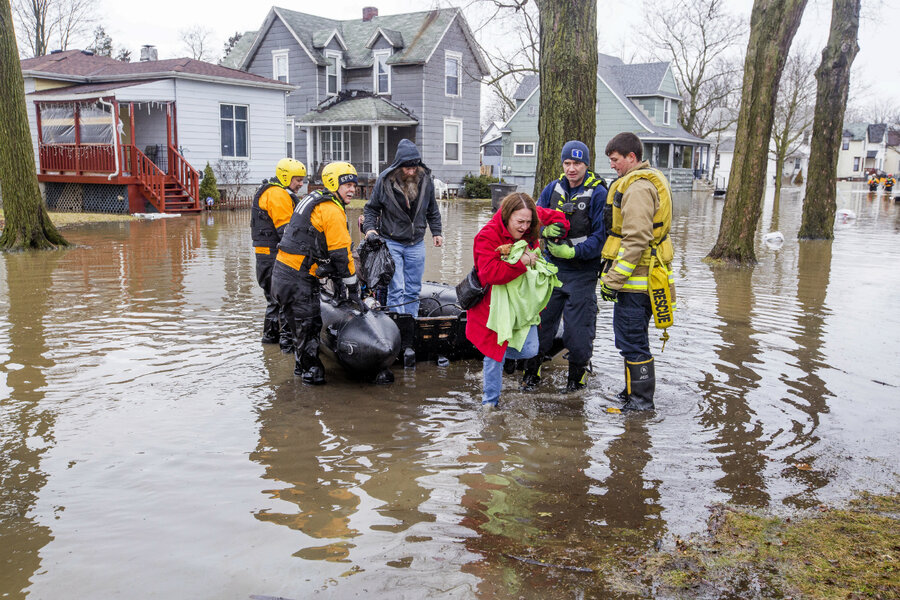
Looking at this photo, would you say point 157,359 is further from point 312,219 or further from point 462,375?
point 462,375

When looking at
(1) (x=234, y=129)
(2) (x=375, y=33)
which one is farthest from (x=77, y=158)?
(2) (x=375, y=33)

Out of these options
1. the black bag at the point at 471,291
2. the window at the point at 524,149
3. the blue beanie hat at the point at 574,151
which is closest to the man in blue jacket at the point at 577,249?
the blue beanie hat at the point at 574,151

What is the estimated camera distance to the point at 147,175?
21.6 m

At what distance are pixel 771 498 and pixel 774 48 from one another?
34.7 ft

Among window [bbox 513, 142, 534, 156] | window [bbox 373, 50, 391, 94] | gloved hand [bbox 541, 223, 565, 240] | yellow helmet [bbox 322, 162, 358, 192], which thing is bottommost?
gloved hand [bbox 541, 223, 565, 240]

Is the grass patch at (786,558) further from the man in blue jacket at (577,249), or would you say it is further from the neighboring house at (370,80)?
the neighboring house at (370,80)

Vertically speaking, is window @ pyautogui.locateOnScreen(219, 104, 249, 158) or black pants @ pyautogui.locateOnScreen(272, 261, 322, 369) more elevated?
window @ pyautogui.locateOnScreen(219, 104, 249, 158)

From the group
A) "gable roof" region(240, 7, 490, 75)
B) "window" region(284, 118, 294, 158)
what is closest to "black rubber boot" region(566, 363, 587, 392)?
"gable roof" region(240, 7, 490, 75)

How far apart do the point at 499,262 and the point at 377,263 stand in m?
2.04

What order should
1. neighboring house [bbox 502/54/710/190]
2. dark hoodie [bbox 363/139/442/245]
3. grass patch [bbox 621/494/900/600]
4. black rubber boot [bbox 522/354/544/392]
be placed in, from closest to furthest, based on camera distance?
1. grass patch [bbox 621/494/900/600]
2. black rubber boot [bbox 522/354/544/392]
3. dark hoodie [bbox 363/139/442/245]
4. neighboring house [bbox 502/54/710/190]

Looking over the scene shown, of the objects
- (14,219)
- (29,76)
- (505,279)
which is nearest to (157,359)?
(505,279)

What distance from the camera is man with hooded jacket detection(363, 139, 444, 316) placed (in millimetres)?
7191

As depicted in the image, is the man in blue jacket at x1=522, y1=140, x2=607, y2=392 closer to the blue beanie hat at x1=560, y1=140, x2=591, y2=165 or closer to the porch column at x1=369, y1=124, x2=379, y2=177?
the blue beanie hat at x1=560, y1=140, x2=591, y2=165

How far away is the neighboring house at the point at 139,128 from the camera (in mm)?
21672
